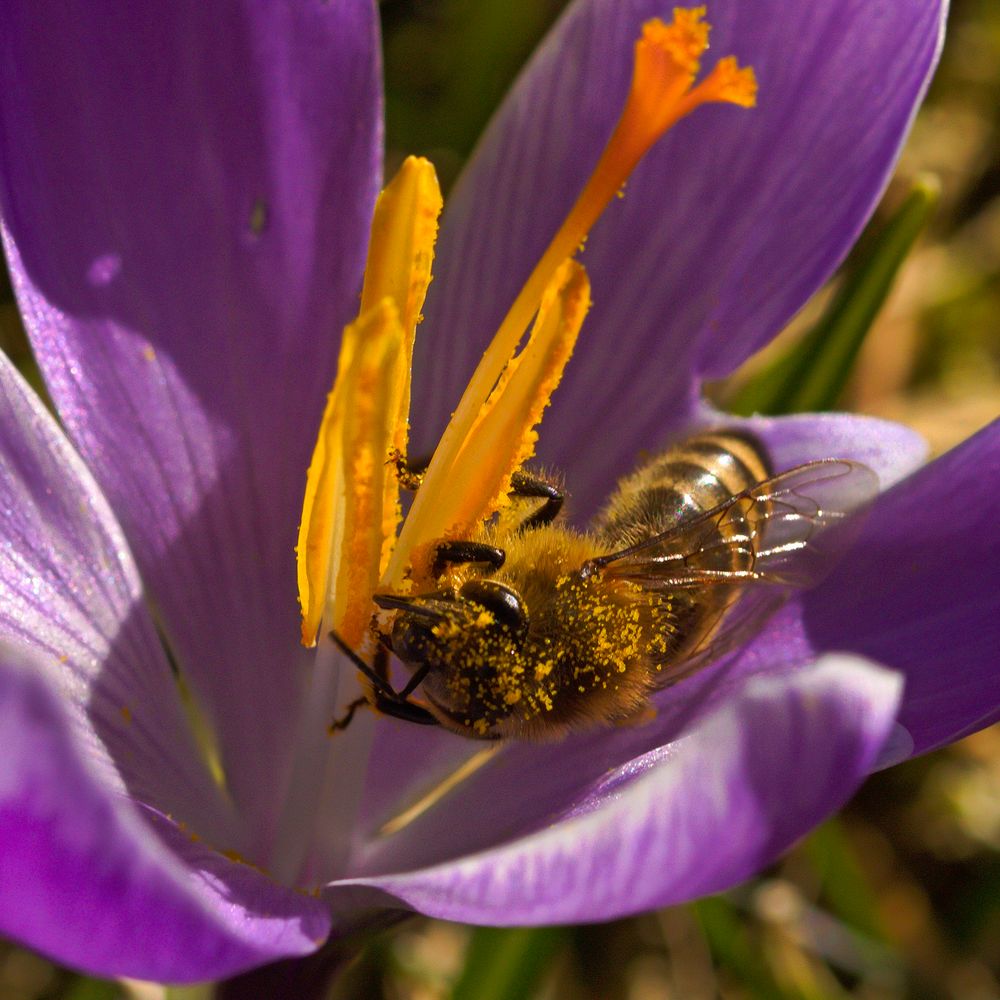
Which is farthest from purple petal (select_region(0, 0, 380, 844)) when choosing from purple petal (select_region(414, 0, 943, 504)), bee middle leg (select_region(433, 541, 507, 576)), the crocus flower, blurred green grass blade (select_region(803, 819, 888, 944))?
blurred green grass blade (select_region(803, 819, 888, 944))

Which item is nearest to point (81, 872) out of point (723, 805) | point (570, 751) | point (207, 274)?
point (723, 805)

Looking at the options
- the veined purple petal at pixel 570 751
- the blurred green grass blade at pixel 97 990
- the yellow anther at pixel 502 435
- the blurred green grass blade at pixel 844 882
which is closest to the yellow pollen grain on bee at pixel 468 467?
the yellow anther at pixel 502 435

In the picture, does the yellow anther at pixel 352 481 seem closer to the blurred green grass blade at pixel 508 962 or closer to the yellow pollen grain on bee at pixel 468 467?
the yellow pollen grain on bee at pixel 468 467

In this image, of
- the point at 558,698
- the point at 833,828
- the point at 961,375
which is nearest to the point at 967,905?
the point at 833,828

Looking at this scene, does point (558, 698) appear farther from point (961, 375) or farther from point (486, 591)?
point (961, 375)

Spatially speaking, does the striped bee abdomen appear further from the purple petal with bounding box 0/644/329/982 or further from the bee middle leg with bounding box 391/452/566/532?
the purple petal with bounding box 0/644/329/982
